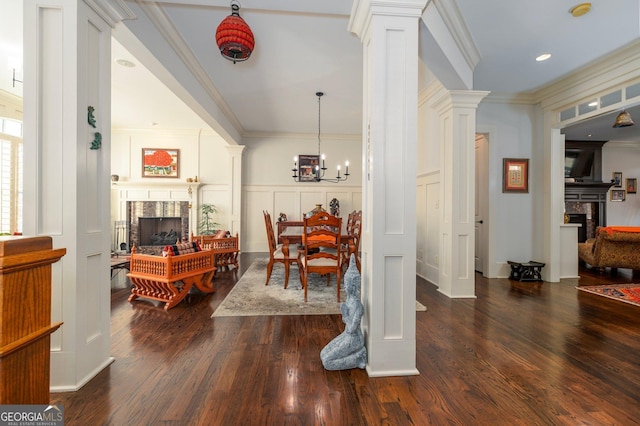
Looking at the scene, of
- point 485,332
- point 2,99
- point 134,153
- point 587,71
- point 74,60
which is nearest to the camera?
point 74,60

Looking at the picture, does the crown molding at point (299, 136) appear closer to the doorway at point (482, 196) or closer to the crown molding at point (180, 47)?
the crown molding at point (180, 47)

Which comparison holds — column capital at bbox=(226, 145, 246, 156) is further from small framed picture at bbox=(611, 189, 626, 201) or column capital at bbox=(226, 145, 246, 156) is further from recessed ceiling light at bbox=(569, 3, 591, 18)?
small framed picture at bbox=(611, 189, 626, 201)

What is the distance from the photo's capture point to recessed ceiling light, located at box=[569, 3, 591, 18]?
2.50 metres

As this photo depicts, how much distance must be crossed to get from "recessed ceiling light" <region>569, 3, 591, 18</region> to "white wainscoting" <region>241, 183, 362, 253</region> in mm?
4832

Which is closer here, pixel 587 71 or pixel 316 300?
pixel 316 300

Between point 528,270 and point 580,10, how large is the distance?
3286mm

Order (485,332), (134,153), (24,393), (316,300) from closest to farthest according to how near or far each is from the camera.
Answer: (24,393) < (485,332) < (316,300) < (134,153)

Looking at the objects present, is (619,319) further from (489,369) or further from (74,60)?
(74,60)

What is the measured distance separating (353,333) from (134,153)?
23.1 feet

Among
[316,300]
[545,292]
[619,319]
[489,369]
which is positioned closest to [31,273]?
[489,369]

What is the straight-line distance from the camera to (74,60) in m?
1.67

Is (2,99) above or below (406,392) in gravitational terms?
above

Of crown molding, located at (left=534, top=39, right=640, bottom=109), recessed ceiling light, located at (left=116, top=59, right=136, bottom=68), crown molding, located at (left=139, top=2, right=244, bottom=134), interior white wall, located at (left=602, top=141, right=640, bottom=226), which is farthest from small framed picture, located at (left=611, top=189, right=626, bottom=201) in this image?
recessed ceiling light, located at (left=116, top=59, right=136, bottom=68)

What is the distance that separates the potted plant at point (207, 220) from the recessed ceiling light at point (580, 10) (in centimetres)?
672
